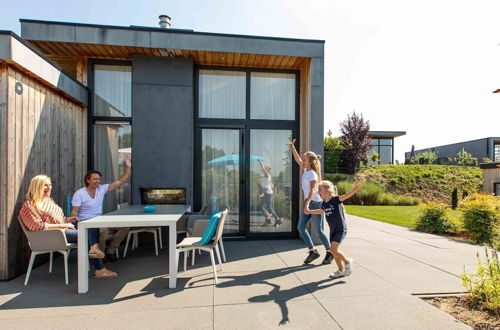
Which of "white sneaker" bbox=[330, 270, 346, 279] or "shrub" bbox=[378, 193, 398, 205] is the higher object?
"white sneaker" bbox=[330, 270, 346, 279]

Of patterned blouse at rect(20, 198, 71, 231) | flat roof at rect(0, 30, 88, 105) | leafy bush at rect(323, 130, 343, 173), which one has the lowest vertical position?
patterned blouse at rect(20, 198, 71, 231)

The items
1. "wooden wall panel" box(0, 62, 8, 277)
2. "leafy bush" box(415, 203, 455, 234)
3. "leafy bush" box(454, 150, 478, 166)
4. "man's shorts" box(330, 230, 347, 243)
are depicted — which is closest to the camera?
"wooden wall panel" box(0, 62, 8, 277)

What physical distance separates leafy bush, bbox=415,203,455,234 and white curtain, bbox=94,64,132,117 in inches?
297

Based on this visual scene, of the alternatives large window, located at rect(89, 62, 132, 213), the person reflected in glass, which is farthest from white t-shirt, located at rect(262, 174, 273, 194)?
large window, located at rect(89, 62, 132, 213)

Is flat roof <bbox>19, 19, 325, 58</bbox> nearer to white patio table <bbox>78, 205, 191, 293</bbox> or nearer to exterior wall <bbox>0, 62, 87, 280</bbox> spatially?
exterior wall <bbox>0, 62, 87, 280</bbox>

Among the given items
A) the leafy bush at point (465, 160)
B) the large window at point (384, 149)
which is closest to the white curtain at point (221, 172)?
the leafy bush at point (465, 160)

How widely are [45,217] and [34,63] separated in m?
2.09

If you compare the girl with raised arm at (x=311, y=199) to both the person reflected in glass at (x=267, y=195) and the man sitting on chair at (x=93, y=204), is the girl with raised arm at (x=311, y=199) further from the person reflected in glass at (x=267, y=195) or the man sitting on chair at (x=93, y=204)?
the man sitting on chair at (x=93, y=204)

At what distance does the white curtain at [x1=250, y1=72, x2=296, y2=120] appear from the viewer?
20.0 ft

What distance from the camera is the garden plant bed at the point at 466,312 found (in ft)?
8.38

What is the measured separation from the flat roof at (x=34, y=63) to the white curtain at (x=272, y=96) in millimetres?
3311

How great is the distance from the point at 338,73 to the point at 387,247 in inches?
197

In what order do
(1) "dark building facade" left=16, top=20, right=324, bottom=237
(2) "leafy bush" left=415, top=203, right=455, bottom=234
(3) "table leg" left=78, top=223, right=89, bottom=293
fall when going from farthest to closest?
(2) "leafy bush" left=415, top=203, right=455, bottom=234, (1) "dark building facade" left=16, top=20, right=324, bottom=237, (3) "table leg" left=78, top=223, right=89, bottom=293

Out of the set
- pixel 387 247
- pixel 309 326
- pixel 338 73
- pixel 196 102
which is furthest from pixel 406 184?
pixel 309 326
